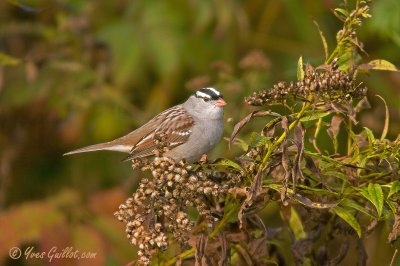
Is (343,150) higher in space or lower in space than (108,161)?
higher

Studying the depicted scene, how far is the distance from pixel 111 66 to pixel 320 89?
4192 mm

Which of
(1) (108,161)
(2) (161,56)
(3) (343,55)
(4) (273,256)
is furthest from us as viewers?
(1) (108,161)

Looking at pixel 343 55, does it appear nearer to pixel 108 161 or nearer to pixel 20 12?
pixel 108 161

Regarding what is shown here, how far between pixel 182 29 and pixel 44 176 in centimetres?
173

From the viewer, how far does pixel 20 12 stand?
712 cm

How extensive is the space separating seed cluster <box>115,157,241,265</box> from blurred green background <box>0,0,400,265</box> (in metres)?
2.81

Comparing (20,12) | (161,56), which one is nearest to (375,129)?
(161,56)

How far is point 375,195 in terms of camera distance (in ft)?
8.39

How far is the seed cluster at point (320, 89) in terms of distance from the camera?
2.45 metres

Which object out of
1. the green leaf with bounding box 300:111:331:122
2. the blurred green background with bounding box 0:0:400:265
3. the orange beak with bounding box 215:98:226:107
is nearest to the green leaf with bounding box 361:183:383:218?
the green leaf with bounding box 300:111:331:122

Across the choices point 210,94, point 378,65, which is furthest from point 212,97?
point 378,65

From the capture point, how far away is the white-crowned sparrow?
435cm

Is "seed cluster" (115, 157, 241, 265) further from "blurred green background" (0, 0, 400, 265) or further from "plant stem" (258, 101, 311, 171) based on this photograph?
"blurred green background" (0, 0, 400, 265)

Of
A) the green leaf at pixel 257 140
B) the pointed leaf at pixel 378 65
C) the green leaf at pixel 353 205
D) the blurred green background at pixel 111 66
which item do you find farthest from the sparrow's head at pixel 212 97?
the green leaf at pixel 257 140
